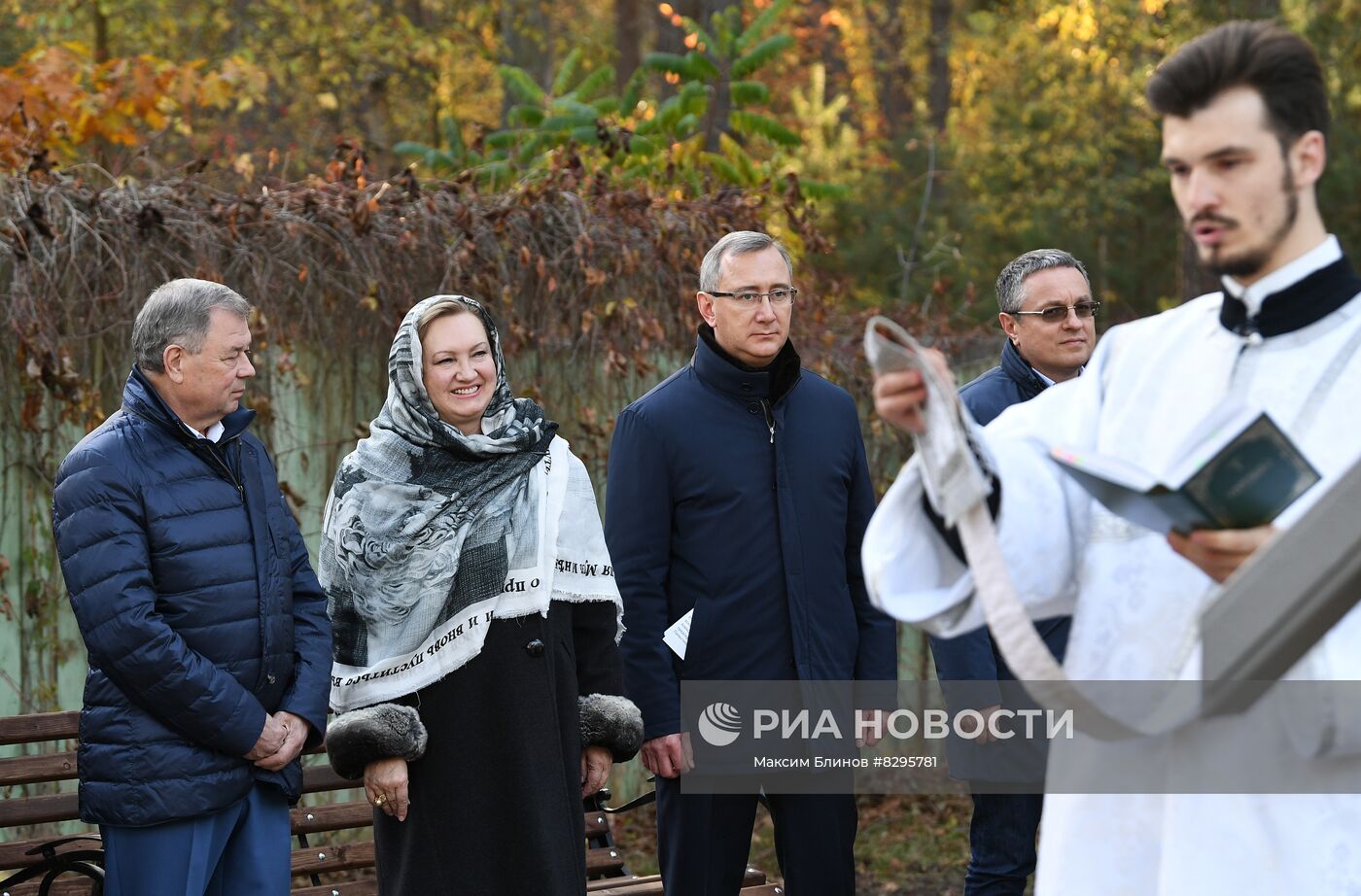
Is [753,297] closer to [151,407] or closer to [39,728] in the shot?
[151,407]

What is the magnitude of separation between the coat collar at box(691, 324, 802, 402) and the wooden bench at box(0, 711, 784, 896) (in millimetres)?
1344

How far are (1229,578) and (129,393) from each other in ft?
9.69

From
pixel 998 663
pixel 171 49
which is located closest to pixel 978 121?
pixel 171 49

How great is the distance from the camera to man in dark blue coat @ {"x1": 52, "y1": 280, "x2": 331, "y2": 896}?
404cm

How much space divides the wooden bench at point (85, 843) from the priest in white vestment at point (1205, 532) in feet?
8.60

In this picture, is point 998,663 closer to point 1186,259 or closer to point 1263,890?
point 1263,890

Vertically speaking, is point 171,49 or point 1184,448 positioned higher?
point 171,49

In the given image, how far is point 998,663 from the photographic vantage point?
506 cm

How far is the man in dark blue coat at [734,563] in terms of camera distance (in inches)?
183

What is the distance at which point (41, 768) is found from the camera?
4.98 metres

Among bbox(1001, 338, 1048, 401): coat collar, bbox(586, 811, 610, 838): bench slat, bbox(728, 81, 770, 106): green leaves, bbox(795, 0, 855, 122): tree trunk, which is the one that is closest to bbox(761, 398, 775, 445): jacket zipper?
bbox(1001, 338, 1048, 401): coat collar

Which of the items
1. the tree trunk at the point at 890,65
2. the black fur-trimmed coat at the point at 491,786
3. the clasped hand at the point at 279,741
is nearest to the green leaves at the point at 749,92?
the black fur-trimmed coat at the point at 491,786

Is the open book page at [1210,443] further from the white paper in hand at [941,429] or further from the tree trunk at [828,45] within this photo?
the tree trunk at [828,45]

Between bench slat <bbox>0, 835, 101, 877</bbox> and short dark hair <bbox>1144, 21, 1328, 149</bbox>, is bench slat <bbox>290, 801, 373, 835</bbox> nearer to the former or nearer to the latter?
bench slat <bbox>0, 835, 101, 877</bbox>
